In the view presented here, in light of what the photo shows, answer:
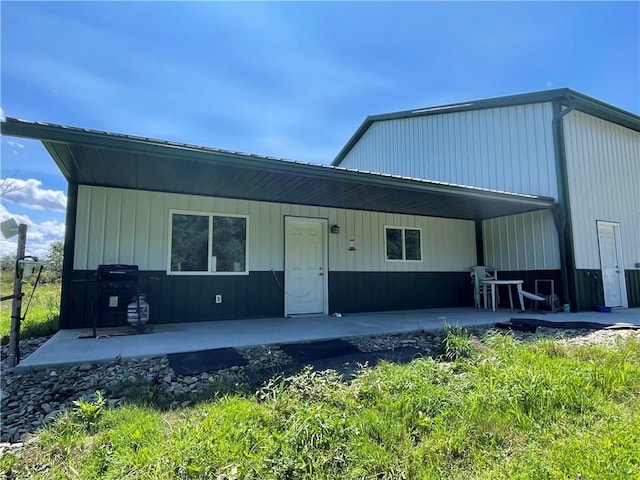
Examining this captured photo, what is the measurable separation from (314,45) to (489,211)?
543 cm

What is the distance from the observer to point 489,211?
8.03 metres

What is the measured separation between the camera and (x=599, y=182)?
26.1ft

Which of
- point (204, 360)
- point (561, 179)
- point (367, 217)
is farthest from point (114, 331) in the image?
point (561, 179)

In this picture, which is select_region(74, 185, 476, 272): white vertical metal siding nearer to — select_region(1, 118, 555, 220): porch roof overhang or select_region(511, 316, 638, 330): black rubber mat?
select_region(1, 118, 555, 220): porch roof overhang

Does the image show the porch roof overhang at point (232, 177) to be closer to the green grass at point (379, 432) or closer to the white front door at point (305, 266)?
the white front door at point (305, 266)

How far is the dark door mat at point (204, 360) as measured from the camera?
338cm

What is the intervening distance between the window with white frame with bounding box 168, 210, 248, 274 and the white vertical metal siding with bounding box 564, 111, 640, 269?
694cm

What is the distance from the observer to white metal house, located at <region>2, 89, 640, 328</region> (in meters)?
5.17

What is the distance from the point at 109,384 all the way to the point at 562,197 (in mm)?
8450

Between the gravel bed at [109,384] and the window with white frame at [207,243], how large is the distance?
2.50 metres

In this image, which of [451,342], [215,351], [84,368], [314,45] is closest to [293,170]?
[215,351]

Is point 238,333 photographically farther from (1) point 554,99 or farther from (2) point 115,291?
(1) point 554,99

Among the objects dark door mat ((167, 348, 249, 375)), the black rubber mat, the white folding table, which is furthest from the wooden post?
the white folding table

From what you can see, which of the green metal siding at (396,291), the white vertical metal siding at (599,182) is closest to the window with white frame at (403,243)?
the green metal siding at (396,291)
